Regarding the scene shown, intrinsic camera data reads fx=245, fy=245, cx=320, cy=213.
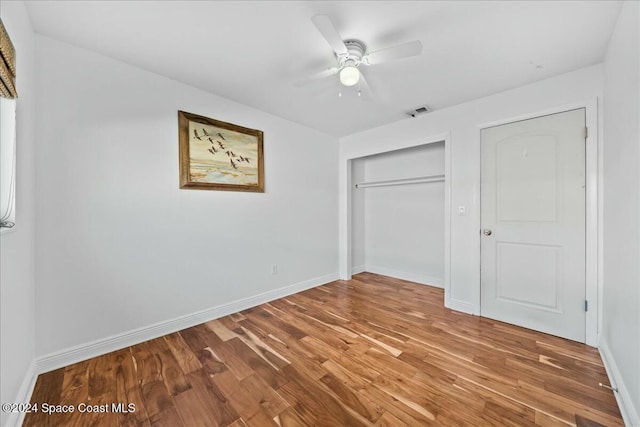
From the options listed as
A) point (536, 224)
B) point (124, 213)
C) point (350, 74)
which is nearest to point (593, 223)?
point (536, 224)

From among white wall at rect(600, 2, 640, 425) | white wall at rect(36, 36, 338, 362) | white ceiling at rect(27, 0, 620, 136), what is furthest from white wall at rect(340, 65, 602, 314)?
white wall at rect(36, 36, 338, 362)

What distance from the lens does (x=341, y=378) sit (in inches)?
67.9

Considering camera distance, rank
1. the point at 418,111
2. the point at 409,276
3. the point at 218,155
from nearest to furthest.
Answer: the point at 218,155 → the point at 418,111 → the point at 409,276

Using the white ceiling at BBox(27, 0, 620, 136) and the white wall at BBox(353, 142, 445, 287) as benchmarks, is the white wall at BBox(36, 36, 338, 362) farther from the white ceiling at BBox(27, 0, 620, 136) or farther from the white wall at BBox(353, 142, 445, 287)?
the white wall at BBox(353, 142, 445, 287)

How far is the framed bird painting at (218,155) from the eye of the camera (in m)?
2.42

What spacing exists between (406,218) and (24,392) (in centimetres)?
424

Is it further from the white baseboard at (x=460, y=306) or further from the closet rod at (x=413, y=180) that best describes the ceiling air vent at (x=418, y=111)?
the white baseboard at (x=460, y=306)

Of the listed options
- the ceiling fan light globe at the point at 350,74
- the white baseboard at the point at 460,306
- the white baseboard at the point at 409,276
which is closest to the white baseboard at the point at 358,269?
the white baseboard at the point at 409,276

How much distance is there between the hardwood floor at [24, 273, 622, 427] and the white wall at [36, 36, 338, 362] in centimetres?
39

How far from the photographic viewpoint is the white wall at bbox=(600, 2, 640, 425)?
51.4 inches

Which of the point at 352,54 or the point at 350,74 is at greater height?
the point at 352,54

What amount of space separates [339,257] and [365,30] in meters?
3.17

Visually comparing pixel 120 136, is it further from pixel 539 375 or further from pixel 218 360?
pixel 539 375

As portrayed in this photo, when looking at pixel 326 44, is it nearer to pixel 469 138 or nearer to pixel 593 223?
pixel 469 138
